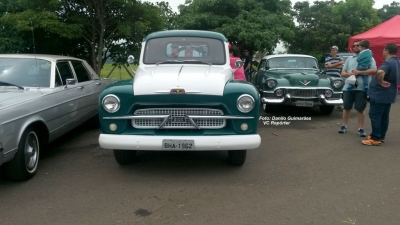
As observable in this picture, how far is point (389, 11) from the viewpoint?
41.4 metres

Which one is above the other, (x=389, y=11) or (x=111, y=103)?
(x=389, y=11)

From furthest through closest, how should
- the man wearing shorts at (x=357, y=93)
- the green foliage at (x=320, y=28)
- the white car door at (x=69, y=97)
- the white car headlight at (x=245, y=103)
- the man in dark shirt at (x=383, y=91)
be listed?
the green foliage at (x=320, y=28) < the man wearing shorts at (x=357, y=93) < the man in dark shirt at (x=383, y=91) < the white car door at (x=69, y=97) < the white car headlight at (x=245, y=103)

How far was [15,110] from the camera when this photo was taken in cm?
449

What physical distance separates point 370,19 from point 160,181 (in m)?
26.8

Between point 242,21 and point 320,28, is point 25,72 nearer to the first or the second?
point 242,21

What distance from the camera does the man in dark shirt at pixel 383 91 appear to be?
6.39 metres

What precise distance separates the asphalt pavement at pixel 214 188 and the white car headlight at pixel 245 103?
87cm

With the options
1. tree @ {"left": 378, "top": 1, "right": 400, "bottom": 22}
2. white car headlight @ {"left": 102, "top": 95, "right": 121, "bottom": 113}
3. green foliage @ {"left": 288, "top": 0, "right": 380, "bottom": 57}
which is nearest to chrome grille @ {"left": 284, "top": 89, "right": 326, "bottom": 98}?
white car headlight @ {"left": 102, "top": 95, "right": 121, "bottom": 113}

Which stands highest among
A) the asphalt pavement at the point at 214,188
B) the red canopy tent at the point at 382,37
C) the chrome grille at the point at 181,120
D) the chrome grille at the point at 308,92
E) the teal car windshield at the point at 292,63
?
the red canopy tent at the point at 382,37

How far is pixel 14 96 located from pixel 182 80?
2.05m

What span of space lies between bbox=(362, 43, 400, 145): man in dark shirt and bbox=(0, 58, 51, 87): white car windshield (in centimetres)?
504

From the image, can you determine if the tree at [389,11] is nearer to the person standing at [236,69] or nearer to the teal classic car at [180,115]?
the person standing at [236,69]

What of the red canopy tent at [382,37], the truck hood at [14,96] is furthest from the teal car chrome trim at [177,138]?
the red canopy tent at [382,37]

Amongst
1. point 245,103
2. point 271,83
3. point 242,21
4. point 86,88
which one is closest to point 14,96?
point 86,88
